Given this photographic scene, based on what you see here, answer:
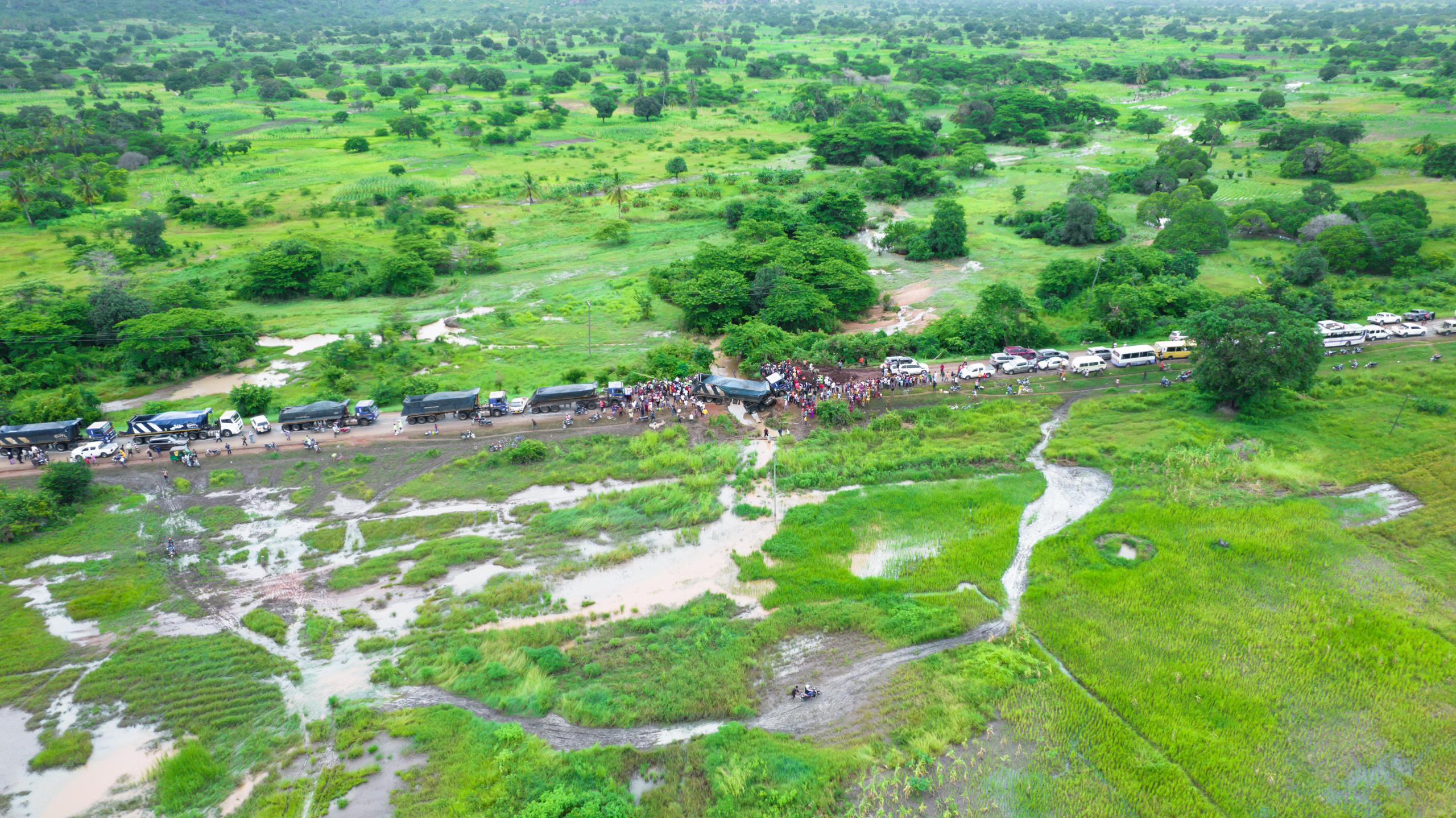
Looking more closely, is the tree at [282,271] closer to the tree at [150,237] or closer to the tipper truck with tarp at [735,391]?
the tree at [150,237]

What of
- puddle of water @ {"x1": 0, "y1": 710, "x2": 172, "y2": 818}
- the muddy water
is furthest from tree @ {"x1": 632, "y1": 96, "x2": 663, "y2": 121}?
puddle of water @ {"x1": 0, "y1": 710, "x2": 172, "y2": 818}

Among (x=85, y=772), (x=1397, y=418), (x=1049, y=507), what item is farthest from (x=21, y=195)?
(x=1397, y=418)

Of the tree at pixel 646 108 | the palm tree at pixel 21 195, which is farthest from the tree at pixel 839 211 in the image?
the palm tree at pixel 21 195

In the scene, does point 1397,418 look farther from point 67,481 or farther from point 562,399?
point 67,481

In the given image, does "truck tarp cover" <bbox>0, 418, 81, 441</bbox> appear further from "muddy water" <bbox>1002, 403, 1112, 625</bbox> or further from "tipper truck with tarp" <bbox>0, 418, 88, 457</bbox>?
"muddy water" <bbox>1002, 403, 1112, 625</bbox>

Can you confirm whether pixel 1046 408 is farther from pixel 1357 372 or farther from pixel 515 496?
pixel 515 496

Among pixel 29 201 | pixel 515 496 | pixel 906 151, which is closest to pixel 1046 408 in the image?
pixel 515 496
